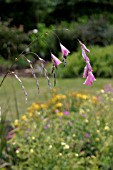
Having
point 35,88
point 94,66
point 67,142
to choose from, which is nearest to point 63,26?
point 94,66

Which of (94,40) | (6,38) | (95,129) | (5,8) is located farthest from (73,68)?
(95,129)

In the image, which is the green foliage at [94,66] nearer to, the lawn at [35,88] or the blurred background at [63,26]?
the blurred background at [63,26]

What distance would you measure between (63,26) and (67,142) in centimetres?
1350

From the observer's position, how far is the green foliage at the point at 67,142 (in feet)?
13.1

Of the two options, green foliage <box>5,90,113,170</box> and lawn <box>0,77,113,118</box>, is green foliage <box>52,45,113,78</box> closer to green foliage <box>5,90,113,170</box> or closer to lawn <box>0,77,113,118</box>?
lawn <box>0,77,113,118</box>

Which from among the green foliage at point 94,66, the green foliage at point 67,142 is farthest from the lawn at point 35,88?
the green foliage at point 67,142

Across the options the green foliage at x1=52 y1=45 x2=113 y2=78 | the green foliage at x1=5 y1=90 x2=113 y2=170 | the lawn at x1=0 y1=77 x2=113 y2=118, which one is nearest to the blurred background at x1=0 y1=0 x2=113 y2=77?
the green foliage at x1=52 y1=45 x2=113 y2=78

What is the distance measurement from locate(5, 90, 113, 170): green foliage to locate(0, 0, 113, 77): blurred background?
25.5ft

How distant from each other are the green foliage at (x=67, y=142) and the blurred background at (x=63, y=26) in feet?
25.5

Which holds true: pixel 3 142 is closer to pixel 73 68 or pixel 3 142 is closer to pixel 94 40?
pixel 73 68

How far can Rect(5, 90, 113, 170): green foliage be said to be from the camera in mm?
3983

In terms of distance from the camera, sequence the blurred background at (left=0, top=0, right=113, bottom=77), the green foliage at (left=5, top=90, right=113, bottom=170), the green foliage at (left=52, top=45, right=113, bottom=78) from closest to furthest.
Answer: the green foliage at (left=5, top=90, right=113, bottom=170) → the green foliage at (left=52, top=45, right=113, bottom=78) → the blurred background at (left=0, top=0, right=113, bottom=77)

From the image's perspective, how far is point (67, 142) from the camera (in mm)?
4250

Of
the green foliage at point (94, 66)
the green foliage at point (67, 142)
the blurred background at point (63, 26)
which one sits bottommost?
the green foliage at point (94, 66)
